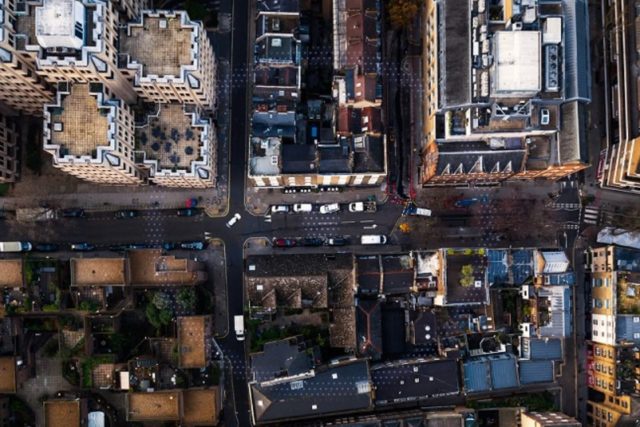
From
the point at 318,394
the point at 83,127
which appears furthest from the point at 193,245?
the point at 318,394

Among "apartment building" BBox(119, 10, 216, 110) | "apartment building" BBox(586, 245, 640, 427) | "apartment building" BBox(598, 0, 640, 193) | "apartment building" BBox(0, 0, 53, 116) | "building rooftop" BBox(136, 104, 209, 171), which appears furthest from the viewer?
"apartment building" BBox(598, 0, 640, 193)

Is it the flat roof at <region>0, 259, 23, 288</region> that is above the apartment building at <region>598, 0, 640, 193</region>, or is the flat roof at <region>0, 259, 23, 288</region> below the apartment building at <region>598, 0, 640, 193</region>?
below

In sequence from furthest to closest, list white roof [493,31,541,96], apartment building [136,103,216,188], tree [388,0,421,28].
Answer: tree [388,0,421,28], apartment building [136,103,216,188], white roof [493,31,541,96]

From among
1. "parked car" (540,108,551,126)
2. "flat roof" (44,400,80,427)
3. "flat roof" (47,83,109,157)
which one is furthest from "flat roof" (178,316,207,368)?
"parked car" (540,108,551,126)

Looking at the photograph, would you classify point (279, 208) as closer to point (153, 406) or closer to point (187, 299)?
point (187, 299)

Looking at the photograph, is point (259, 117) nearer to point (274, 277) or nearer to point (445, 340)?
point (274, 277)

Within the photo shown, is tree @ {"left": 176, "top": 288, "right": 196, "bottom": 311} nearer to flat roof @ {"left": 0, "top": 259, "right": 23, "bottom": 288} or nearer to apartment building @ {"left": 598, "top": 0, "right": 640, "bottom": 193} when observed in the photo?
flat roof @ {"left": 0, "top": 259, "right": 23, "bottom": 288}
